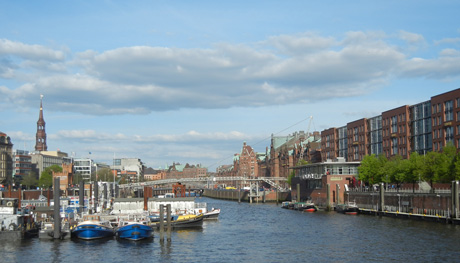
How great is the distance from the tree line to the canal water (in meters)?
17.3

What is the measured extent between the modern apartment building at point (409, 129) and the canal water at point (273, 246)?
48.3 metres

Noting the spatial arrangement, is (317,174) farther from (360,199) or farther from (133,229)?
(133,229)

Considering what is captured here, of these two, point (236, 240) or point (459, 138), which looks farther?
point (459, 138)

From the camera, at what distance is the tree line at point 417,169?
105m

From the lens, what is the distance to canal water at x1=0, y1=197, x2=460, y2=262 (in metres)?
61.8

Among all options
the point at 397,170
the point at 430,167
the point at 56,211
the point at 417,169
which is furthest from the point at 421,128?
the point at 56,211

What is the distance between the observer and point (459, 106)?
12912cm

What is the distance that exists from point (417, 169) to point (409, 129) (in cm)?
3832

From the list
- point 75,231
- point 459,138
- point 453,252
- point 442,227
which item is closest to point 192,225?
point 75,231

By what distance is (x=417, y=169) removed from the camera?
115 meters

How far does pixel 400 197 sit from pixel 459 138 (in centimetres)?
2643

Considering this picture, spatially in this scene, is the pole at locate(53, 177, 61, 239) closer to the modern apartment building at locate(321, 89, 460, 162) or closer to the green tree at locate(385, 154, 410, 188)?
the green tree at locate(385, 154, 410, 188)

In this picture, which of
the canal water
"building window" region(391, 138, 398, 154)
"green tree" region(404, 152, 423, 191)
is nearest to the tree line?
"green tree" region(404, 152, 423, 191)

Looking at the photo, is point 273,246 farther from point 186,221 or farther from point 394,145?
point 394,145
